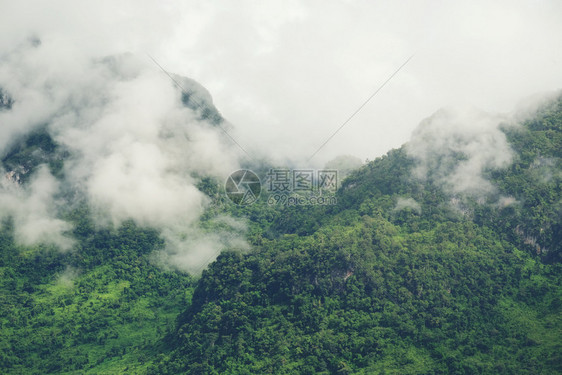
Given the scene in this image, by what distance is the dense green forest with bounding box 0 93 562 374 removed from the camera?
6975 cm

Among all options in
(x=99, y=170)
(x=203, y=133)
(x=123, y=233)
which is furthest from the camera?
(x=203, y=133)

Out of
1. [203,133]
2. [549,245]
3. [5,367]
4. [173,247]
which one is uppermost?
[203,133]

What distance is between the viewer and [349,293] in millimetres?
76625

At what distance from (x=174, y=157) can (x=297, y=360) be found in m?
72.7

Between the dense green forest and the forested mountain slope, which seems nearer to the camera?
the forested mountain slope

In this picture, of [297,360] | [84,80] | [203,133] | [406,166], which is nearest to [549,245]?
[406,166]

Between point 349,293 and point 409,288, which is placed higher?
point 349,293

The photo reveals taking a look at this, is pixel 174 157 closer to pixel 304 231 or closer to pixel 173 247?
pixel 173 247

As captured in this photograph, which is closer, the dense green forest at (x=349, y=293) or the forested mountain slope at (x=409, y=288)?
the forested mountain slope at (x=409, y=288)

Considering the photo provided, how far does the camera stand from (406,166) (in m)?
98.5

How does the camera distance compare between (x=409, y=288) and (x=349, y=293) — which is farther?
(x=349, y=293)

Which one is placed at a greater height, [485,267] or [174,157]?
[174,157]

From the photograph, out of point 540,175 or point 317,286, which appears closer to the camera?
point 317,286

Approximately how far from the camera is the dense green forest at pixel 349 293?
6975cm
